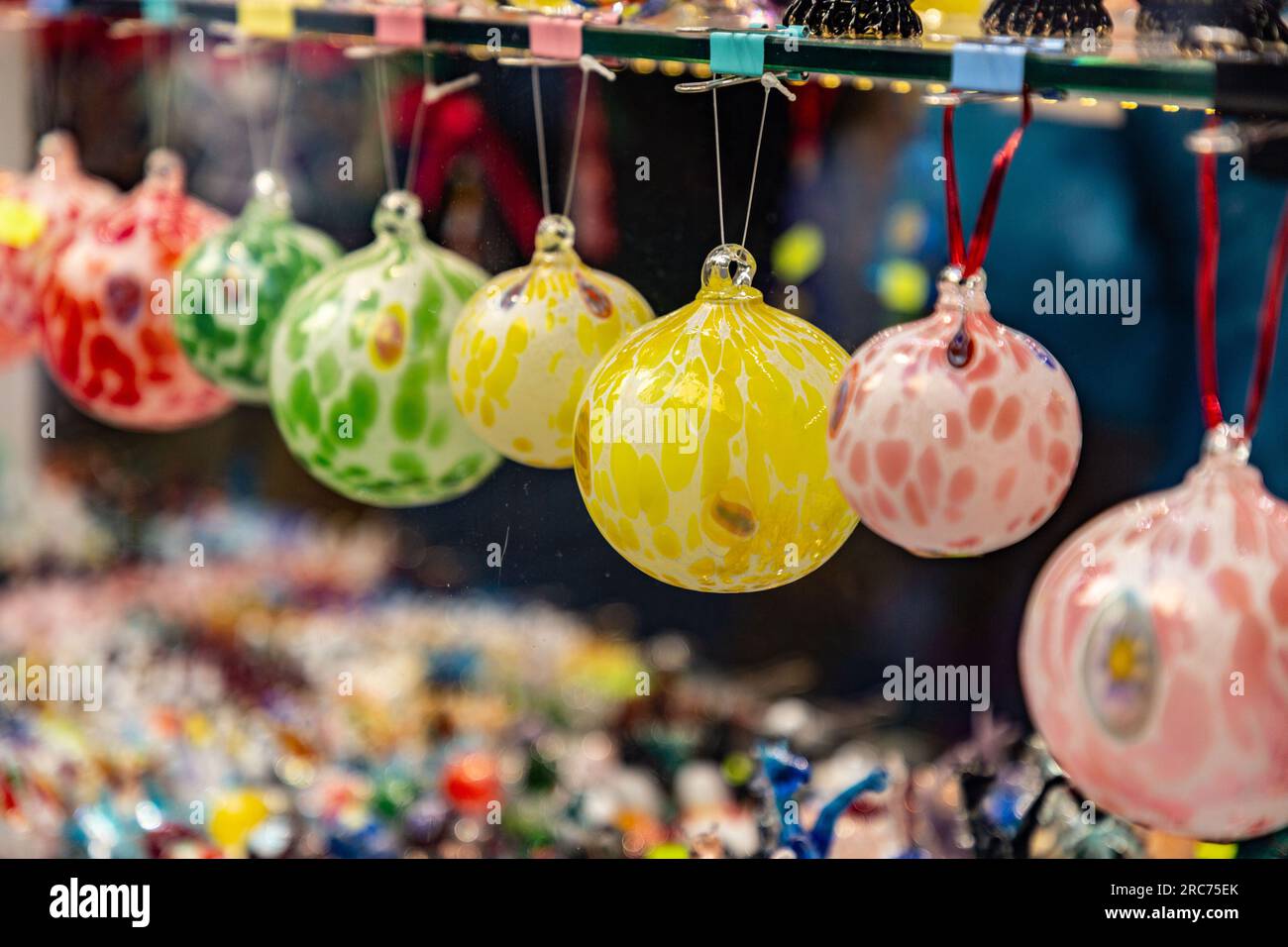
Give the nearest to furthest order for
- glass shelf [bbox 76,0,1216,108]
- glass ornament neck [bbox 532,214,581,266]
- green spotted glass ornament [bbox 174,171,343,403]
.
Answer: glass shelf [bbox 76,0,1216,108], glass ornament neck [bbox 532,214,581,266], green spotted glass ornament [bbox 174,171,343,403]

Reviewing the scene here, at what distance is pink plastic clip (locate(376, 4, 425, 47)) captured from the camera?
1.08 metres

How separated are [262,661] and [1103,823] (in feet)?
2.72

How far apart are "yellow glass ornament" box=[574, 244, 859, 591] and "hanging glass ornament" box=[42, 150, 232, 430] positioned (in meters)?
0.42

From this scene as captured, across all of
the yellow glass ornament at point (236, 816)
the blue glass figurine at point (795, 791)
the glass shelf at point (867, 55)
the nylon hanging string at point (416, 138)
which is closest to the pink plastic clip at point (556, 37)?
the glass shelf at point (867, 55)

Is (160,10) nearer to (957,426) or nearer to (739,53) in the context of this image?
(739,53)

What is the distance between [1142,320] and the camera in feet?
4.25

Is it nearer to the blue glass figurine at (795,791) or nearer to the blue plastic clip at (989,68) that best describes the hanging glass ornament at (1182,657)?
the blue plastic clip at (989,68)

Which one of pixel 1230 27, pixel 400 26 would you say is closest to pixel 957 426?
pixel 1230 27

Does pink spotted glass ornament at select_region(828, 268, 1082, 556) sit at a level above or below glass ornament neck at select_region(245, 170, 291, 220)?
below

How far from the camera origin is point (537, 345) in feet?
3.27

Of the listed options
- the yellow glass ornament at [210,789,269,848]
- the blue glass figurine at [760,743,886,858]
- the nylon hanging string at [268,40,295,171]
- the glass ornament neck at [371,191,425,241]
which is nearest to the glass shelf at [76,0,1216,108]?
the glass ornament neck at [371,191,425,241]

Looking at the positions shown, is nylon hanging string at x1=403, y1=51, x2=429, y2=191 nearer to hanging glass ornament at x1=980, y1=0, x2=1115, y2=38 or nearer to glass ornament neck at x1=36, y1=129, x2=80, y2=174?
glass ornament neck at x1=36, y1=129, x2=80, y2=174

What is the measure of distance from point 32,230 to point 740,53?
Result: 0.67m

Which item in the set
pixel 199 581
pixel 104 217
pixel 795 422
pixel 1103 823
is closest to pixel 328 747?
pixel 199 581
